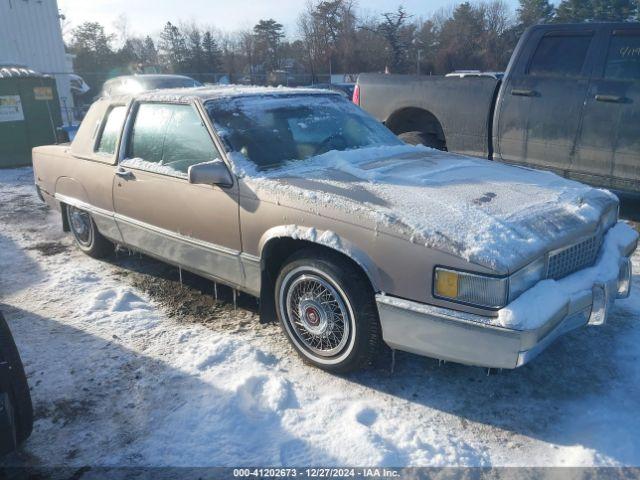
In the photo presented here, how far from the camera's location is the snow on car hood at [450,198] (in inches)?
100

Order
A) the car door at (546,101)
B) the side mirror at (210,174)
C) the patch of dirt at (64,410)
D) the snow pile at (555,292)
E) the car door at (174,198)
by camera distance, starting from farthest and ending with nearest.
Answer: the car door at (546,101), the car door at (174,198), the side mirror at (210,174), the patch of dirt at (64,410), the snow pile at (555,292)

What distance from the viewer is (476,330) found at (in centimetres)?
250

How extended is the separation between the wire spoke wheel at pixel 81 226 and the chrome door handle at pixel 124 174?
40.6 inches

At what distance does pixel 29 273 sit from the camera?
16.3 feet

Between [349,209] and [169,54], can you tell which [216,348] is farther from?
[169,54]

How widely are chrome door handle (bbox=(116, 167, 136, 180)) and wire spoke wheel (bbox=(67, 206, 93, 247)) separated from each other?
1.03m

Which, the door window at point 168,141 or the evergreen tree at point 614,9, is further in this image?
the evergreen tree at point 614,9

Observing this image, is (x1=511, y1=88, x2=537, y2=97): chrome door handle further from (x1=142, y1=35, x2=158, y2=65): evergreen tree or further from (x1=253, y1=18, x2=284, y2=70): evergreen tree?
(x1=142, y1=35, x2=158, y2=65): evergreen tree

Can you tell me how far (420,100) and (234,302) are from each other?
3860 millimetres

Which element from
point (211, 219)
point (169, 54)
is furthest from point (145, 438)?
point (169, 54)

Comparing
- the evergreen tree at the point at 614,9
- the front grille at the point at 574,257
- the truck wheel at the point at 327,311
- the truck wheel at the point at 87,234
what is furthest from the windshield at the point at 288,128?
the evergreen tree at the point at 614,9

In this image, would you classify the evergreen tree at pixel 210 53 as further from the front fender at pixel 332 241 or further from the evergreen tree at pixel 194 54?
the front fender at pixel 332 241

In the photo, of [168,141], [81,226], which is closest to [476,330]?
[168,141]

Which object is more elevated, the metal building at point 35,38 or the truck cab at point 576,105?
the metal building at point 35,38
